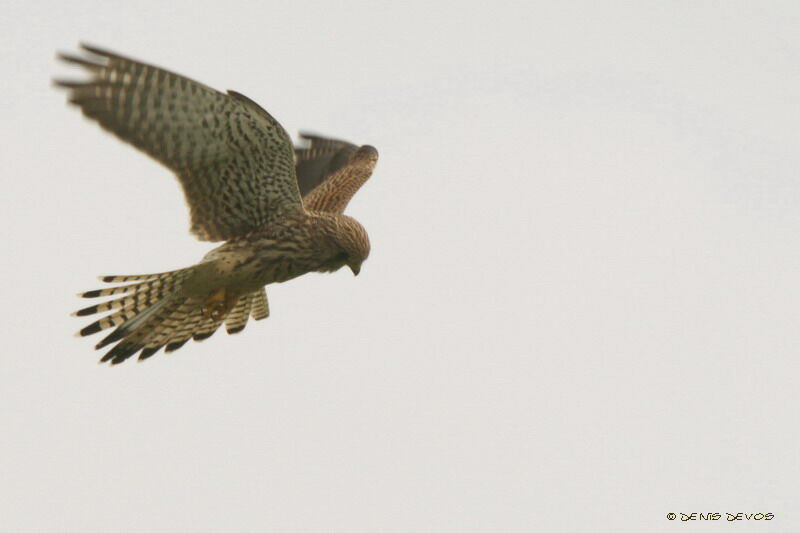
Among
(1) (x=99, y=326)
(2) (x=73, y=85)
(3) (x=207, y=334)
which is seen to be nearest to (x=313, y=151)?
(3) (x=207, y=334)

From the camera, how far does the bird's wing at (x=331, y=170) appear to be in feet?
43.8

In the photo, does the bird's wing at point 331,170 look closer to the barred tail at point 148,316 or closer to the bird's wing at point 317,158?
the bird's wing at point 317,158

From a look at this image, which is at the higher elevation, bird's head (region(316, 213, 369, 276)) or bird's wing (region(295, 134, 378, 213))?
bird's wing (region(295, 134, 378, 213))

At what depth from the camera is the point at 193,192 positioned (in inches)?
435

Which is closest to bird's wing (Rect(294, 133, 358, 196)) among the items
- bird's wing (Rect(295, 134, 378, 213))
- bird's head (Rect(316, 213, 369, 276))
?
bird's wing (Rect(295, 134, 378, 213))

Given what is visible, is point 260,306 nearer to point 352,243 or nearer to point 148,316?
point 148,316

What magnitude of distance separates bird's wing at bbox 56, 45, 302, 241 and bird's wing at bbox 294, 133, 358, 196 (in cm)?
335

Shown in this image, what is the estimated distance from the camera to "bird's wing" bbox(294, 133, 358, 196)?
15.0 metres

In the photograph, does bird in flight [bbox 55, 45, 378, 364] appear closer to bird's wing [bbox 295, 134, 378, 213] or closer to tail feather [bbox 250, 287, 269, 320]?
tail feather [bbox 250, 287, 269, 320]

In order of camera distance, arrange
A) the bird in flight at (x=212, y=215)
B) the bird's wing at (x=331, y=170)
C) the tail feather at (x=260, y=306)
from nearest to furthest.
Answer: the bird in flight at (x=212, y=215) → the tail feather at (x=260, y=306) → the bird's wing at (x=331, y=170)

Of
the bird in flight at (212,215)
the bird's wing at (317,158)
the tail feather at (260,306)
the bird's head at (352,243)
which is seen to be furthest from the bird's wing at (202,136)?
the bird's wing at (317,158)

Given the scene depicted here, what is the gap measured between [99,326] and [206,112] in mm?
2668

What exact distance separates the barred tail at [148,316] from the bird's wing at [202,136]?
27.0 inches

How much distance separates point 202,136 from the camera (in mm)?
10500
